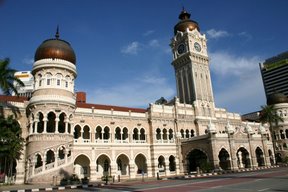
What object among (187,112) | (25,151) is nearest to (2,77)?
(25,151)

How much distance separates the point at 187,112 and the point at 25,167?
2936 centimetres

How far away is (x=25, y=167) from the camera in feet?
106

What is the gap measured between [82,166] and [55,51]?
55.9 ft

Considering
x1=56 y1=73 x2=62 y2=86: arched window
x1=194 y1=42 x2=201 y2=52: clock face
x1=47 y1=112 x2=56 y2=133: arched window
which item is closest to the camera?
x1=56 y1=73 x2=62 y2=86: arched window

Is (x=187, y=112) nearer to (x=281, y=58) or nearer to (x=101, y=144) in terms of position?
(x=101, y=144)

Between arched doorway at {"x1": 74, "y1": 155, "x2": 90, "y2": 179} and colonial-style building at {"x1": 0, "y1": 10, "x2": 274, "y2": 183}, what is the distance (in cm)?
14

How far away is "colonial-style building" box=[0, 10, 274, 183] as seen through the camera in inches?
1275

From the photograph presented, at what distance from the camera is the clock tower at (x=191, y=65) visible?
5203cm

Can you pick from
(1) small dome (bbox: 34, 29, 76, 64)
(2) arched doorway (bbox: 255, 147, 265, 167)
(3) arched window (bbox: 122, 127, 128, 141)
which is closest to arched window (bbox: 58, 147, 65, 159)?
(3) arched window (bbox: 122, 127, 128, 141)

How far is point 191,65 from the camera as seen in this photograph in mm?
52844

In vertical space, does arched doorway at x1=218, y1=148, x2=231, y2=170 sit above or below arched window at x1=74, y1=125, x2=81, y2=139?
below

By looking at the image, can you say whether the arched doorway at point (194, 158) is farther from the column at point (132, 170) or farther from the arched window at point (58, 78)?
the arched window at point (58, 78)

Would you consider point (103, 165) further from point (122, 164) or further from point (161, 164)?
point (161, 164)

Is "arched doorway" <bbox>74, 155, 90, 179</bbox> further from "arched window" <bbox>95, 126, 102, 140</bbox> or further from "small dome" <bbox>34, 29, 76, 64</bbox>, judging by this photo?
"small dome" <bbox>34, 29, 76, 64</bbox>
